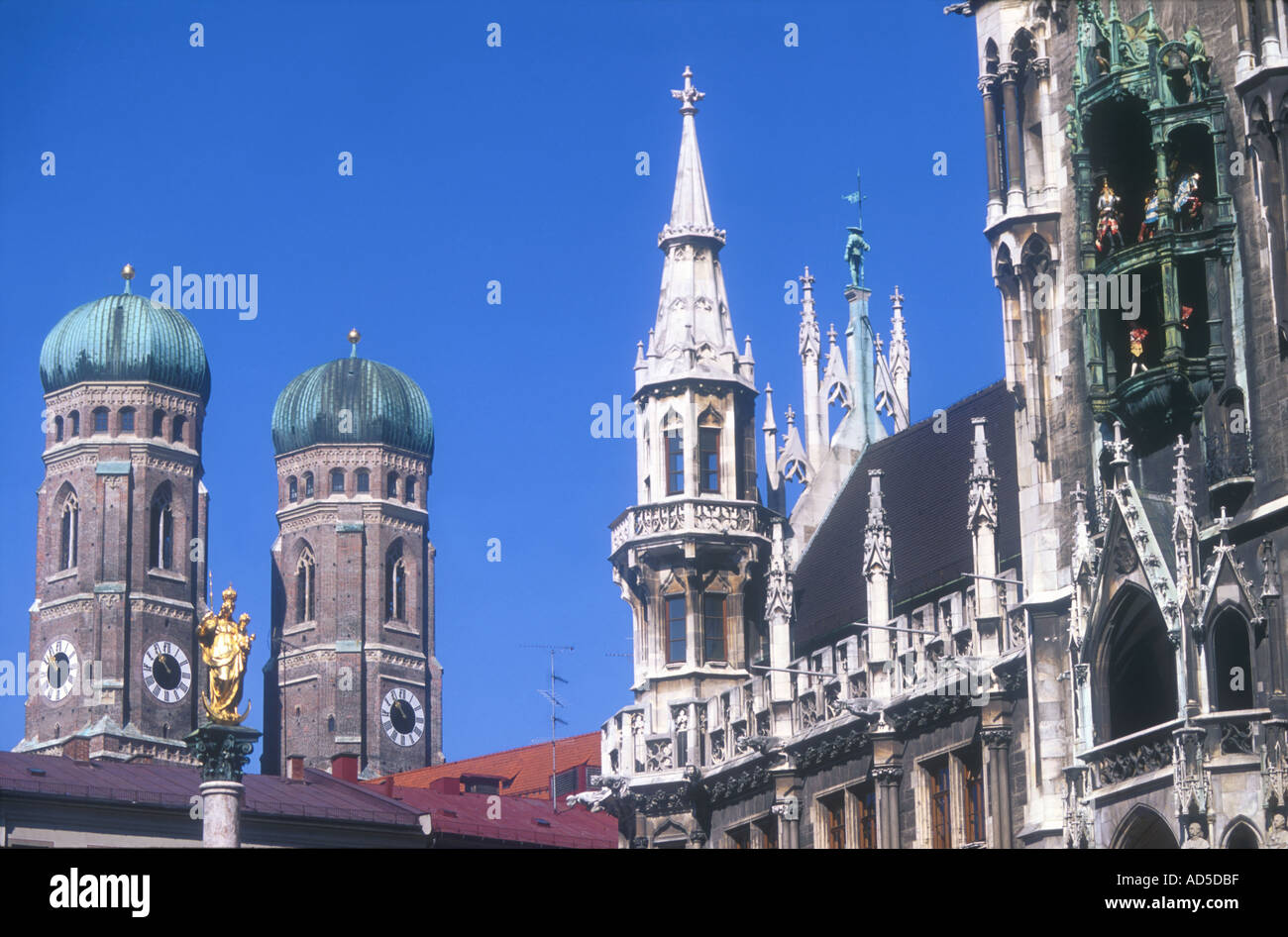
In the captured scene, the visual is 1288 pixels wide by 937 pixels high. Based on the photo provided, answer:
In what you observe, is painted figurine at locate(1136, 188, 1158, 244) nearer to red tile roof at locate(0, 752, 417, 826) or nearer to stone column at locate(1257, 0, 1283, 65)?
stone column at locate(1257, 0, 1283, 65)

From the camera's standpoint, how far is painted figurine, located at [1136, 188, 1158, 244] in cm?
4675

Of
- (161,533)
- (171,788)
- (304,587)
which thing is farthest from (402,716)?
(171,788)

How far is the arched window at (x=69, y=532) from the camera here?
166 meters

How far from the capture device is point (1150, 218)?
47000 millimetres

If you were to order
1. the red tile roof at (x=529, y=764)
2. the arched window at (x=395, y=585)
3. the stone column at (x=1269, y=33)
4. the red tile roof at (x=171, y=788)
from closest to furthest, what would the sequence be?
the stone column at (x=1269, y=33) < the red tile roof at (x=171, y=788) < the red tile roof at (x=529, y=764) < the arched window at (x=395, y=585)

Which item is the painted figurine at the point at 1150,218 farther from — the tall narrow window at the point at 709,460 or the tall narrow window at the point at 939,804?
the tall narrow window at the point at 709,460

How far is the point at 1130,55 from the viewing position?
47.9 meters

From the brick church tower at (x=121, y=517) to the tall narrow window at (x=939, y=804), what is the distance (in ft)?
352

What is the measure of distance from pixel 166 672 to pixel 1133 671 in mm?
120919

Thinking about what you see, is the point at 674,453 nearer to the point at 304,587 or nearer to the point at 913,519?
the point at 913,519

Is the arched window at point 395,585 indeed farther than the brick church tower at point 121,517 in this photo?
Yes

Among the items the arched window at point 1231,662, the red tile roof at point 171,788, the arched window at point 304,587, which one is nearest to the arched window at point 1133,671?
the arched window at point 1231,662

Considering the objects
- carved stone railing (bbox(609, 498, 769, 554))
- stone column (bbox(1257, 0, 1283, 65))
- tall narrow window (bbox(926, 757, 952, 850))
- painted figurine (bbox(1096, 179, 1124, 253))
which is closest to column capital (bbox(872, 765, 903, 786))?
tall narrow window (bbox(926, 757, 952, 850))

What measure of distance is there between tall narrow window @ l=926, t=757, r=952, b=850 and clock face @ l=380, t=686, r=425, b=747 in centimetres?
12142
